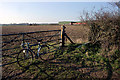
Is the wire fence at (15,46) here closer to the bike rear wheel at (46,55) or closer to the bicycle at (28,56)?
the bicycle at (28,56)

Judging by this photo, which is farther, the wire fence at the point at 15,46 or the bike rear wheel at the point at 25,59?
the bike rear wheel at the point at 25,59

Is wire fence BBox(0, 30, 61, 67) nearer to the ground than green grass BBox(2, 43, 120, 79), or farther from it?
farther from it

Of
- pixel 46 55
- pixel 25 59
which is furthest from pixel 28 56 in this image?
pixel 46 55

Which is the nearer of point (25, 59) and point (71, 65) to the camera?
point (71, 65)

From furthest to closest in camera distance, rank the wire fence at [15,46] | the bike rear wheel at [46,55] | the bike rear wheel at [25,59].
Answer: the bike rear wheel at [46,55] → the bike rear wheel at [25,59] → the wire fence at [15,46]

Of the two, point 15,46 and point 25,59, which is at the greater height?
point 15,46

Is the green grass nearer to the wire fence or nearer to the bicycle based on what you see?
the bicycle

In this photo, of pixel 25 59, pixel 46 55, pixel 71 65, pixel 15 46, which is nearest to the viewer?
pixel 71 65

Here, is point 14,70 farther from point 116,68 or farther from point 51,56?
point 116,68

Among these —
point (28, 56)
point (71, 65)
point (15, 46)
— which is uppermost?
point (15, 46)

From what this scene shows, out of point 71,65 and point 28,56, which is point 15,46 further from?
point 71,65

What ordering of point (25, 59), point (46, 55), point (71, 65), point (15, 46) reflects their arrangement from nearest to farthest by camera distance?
point (71, 65)
point (25, 59)
point (46, 55)
point (15, 46)

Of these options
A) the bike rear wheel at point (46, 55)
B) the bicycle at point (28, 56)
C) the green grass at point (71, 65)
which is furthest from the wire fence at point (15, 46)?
the green grass at point (71, 65)

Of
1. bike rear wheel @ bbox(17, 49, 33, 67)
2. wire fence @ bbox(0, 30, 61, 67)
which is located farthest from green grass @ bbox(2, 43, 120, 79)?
wire fence @ bbox(0, 30, 61, 67)
